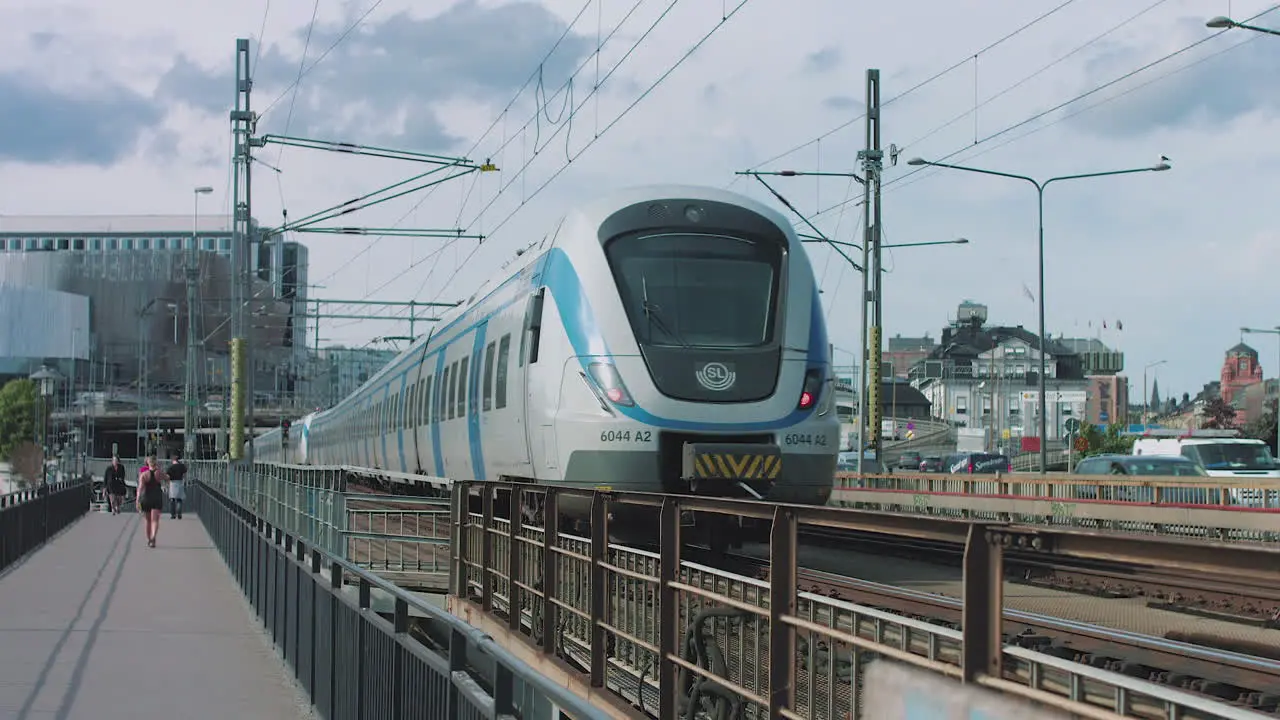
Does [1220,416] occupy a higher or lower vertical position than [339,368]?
lower

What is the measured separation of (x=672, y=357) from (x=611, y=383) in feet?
2.09

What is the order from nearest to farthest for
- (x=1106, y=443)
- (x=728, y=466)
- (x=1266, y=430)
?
(x=728, y=466)
(x=1106, y=443)
(x=1266, y=430)

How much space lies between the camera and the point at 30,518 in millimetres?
25297

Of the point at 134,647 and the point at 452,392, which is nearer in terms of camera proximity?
the point at 134,647

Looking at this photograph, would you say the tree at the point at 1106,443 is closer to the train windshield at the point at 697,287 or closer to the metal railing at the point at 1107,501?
the metal railing at the point at 1107,501

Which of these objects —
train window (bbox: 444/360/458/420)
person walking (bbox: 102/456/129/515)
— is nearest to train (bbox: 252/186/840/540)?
train window (bbox: 444/360/458/420)

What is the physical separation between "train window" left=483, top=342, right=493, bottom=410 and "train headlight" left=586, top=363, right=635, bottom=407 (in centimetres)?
352

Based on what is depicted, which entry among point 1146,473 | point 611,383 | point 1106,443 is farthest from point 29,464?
point 611,383

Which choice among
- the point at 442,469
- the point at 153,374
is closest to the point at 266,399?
the point at 153,374

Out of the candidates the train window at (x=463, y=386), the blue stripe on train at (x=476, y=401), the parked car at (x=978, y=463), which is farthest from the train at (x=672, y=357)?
the parked car at (x=978, y=463)

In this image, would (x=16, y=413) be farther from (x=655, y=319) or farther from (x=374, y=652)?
(x=374, y=652)

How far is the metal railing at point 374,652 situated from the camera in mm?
4871

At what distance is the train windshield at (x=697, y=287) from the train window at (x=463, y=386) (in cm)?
508

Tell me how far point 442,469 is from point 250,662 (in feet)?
29.3
